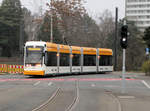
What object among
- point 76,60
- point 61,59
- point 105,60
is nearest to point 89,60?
point 76,60

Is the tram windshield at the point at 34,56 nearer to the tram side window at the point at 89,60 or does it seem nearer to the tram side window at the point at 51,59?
the tram side window at the point at 51,59

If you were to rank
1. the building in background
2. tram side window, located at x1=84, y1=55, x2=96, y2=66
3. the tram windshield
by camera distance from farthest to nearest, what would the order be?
the building in background
tram side window, located at x1=84, y1=55, x2=96, y2=66
the tram windshield

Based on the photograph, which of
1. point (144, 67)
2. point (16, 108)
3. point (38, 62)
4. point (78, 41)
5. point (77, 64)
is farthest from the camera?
point (78, 41)

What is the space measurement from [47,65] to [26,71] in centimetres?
189

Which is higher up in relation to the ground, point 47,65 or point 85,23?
point 85,23

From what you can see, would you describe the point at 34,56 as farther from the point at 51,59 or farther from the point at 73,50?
the point at 73,50

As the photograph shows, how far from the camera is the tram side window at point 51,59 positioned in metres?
28.7

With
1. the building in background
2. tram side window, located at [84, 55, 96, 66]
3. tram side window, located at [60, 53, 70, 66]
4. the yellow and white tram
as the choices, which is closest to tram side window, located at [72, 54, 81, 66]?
the yellow and white tram

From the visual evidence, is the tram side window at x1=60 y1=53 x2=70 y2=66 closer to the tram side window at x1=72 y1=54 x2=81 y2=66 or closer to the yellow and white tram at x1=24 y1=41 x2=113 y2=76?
the yellow and white tram at x1=24 y1=41 x2=113 y2=76

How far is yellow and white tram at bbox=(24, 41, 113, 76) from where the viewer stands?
27938 mm

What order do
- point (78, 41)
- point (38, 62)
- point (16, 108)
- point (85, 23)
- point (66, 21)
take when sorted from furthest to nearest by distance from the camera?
point (85, 23) < point (78, 41) < point (66, 21) < point (38, 62) < point (16, 108)

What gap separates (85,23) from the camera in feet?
207

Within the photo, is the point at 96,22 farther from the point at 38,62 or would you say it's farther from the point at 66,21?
the point at 38,62

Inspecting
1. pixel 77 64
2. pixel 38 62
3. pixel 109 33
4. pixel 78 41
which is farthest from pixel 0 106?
pixel 109 33
